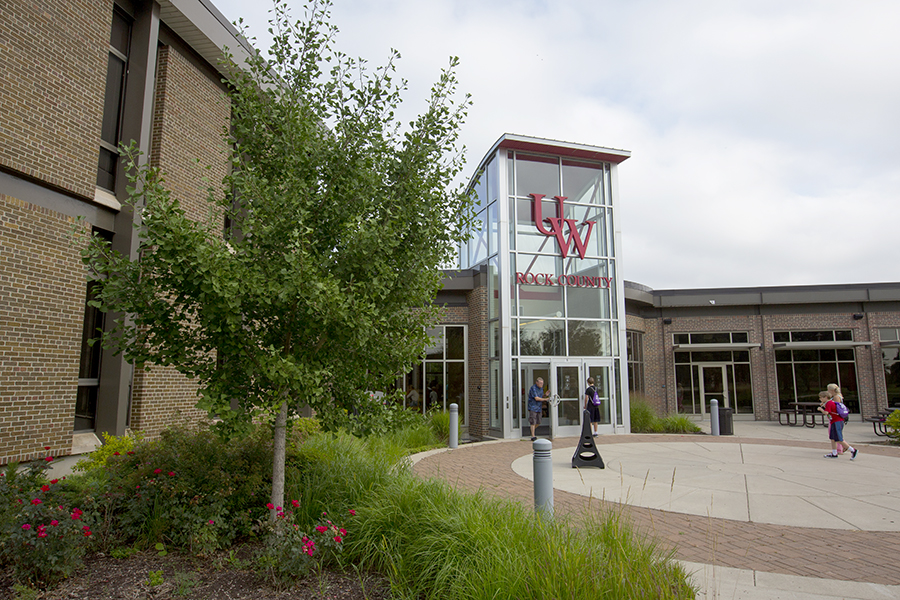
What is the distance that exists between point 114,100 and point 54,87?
1735mm

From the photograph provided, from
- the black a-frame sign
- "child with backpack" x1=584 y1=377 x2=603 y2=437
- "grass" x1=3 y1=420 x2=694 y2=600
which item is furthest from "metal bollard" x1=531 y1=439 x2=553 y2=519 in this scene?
"child with backpack" x1=584 y1=377 x2=603 y2=437

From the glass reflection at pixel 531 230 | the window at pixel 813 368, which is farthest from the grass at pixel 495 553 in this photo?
the window at pixel 813 368

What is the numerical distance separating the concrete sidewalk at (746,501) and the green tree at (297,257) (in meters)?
2.42

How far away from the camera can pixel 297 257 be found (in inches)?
183

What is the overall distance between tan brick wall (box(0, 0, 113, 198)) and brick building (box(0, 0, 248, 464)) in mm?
17

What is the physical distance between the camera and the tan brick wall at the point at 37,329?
7543 mm

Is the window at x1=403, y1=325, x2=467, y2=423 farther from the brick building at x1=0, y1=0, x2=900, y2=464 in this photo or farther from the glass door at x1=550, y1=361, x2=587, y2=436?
the glass door at x1=550, y1=361, x2=587, y2=436

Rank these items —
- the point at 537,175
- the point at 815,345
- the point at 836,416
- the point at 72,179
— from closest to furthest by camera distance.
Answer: the point at 72,179
the point at 836,416
the point at 537,175
the point at 815,345

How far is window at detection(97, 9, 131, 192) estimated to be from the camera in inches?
383

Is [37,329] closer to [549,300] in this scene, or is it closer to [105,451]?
[105,451]

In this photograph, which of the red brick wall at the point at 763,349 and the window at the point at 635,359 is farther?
the red brick wall at the point at 763,349

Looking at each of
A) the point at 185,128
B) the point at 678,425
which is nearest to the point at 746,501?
the point at 678,425

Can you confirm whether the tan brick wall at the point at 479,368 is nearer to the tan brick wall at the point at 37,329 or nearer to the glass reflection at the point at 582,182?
the glass reflection at the point at 582,182

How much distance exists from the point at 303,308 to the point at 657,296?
74.7 ft
